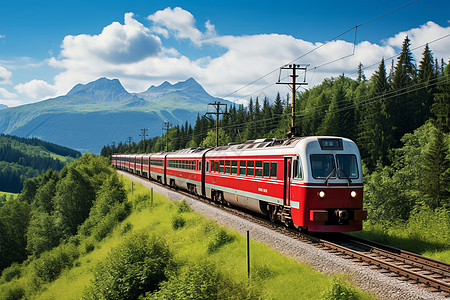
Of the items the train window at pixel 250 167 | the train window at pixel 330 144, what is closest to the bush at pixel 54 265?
the train window at pixel 250 167

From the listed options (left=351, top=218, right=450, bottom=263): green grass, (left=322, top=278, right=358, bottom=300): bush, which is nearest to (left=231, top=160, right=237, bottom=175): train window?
(left=351, top=218, right=450, bottom=263): green grass

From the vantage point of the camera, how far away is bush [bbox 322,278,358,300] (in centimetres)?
964

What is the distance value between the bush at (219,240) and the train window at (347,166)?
5.71 meters

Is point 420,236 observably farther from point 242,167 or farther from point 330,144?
point 242,167

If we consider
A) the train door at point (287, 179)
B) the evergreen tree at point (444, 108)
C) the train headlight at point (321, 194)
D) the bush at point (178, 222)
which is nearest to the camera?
the train headlight at point (321, 194)

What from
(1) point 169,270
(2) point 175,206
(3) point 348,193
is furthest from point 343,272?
(2) point 175,206

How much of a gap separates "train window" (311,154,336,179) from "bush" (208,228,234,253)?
516 cm

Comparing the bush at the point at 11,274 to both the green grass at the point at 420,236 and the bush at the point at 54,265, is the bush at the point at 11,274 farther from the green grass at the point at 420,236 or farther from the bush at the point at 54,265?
the green grass at the point at 420,236

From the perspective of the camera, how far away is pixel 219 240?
1719 centimetres

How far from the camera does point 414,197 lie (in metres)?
45.3

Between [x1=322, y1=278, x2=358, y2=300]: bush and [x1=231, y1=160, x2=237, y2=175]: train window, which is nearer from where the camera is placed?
[x1=322, y1=278, x2=358, y2=300]: bush

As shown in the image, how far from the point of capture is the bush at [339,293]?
31.6ft

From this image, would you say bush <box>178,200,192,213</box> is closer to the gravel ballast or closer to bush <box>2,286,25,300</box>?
the gravel ballast

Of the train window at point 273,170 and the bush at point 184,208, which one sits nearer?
the train window at point 273,170
